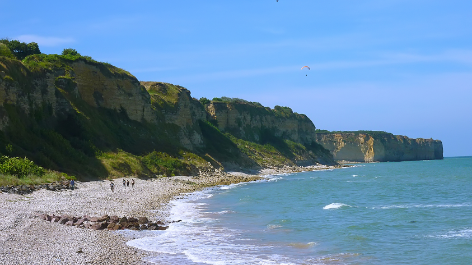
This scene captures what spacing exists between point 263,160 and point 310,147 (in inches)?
1620

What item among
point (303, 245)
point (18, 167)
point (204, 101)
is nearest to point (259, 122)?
point (204, 101)

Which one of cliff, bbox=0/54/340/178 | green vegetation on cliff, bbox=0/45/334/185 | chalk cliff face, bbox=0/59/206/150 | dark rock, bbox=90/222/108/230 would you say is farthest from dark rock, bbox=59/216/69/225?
chalk cliff face, bbox=0/59/206/150

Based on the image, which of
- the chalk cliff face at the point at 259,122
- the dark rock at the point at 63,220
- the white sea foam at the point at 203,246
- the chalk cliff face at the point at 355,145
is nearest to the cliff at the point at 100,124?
the chalk cliff face at the point at 259,122

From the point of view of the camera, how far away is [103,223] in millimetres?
19234

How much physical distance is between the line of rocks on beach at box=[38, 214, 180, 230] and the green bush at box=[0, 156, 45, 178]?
12.4m

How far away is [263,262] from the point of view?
575 inches

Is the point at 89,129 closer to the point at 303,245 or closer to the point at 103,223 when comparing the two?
the point at 103,223

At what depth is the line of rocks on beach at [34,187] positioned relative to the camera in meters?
25.4

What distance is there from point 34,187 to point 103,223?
11076 mm

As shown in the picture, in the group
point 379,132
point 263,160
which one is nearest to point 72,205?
point 263,160

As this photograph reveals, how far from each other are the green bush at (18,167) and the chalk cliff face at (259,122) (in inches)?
2637

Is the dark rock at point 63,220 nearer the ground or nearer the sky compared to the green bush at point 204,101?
nearer the ground

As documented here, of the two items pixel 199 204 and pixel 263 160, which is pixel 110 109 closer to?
pixel 199 204

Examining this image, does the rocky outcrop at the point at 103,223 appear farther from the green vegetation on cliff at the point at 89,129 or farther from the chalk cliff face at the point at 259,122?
the chalk cliff face at the point at 259,122
